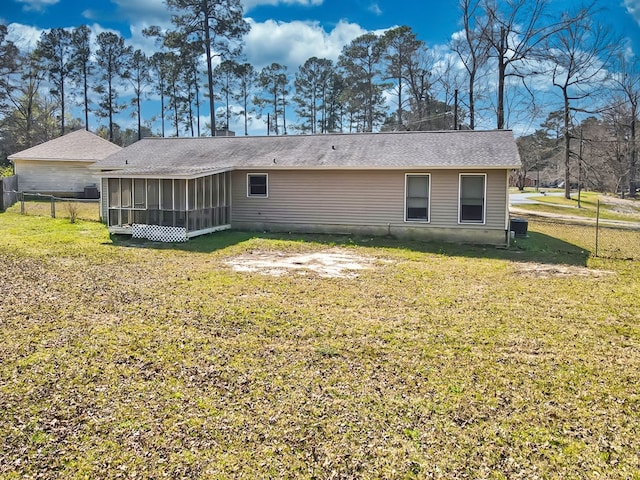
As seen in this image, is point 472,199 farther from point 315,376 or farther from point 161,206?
point 315,376

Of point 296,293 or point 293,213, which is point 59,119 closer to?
point 293,213

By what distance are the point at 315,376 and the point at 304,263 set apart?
6089 mm

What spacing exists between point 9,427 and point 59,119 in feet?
153

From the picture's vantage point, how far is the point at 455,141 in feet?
50.6

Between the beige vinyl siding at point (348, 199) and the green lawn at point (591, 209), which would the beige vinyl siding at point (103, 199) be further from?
the green lawn at point (591, 209)

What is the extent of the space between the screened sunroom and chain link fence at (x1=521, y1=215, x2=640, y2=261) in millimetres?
11382

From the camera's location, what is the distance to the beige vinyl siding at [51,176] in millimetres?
25469

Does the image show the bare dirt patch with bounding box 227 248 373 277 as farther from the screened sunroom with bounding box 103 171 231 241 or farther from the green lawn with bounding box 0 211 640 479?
the screened sunroom with bounding box 103 171 231 241

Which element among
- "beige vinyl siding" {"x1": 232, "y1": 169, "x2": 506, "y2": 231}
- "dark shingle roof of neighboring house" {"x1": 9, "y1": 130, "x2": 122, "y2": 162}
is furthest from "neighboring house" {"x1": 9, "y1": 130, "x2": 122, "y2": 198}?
"beige vinyl siding" {"x1": 232, "y1": 169, "x2": 506, "y2": 231}

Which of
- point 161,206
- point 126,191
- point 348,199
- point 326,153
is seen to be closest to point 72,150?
point 126,191

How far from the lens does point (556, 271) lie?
10.0m

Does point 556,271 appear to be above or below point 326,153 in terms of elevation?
below

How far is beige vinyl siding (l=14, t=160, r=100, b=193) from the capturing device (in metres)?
25.5

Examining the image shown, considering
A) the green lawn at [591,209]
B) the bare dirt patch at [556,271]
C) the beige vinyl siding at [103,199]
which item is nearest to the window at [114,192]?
the beige vinyl siding at [103,199]
